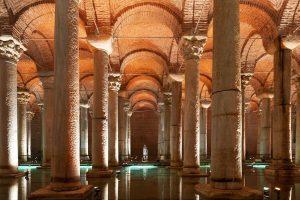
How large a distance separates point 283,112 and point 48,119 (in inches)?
428

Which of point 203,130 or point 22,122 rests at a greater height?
point 22,122

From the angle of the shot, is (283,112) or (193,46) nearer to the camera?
(193,46)

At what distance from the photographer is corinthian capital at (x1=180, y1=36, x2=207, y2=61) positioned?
12391 millimetres

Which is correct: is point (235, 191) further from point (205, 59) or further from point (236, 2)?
point (205, 59)

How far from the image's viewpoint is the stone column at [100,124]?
12461mm

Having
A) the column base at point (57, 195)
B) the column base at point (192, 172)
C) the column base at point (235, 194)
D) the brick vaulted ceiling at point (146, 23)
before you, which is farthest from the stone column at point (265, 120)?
the column base at point (57, 195)

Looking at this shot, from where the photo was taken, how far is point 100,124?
1245cm

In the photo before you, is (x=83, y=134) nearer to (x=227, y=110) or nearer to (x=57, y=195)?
(x=57, y=195)

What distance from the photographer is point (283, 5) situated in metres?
12.8

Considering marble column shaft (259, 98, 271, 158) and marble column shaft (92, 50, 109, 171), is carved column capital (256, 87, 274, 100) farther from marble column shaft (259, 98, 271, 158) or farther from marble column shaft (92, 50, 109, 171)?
marble column shaft (92, 50, 109, 171)

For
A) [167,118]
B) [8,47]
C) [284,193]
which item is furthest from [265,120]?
[8,47]

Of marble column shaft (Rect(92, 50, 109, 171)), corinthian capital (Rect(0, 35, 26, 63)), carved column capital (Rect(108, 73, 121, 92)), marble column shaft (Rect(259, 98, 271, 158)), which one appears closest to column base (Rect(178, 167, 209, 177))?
marble column shaft (Rect(92, 50, 109, 171))

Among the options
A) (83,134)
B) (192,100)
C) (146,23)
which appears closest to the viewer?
(192,100)

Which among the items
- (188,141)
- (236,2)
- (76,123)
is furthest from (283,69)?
(76,123)
